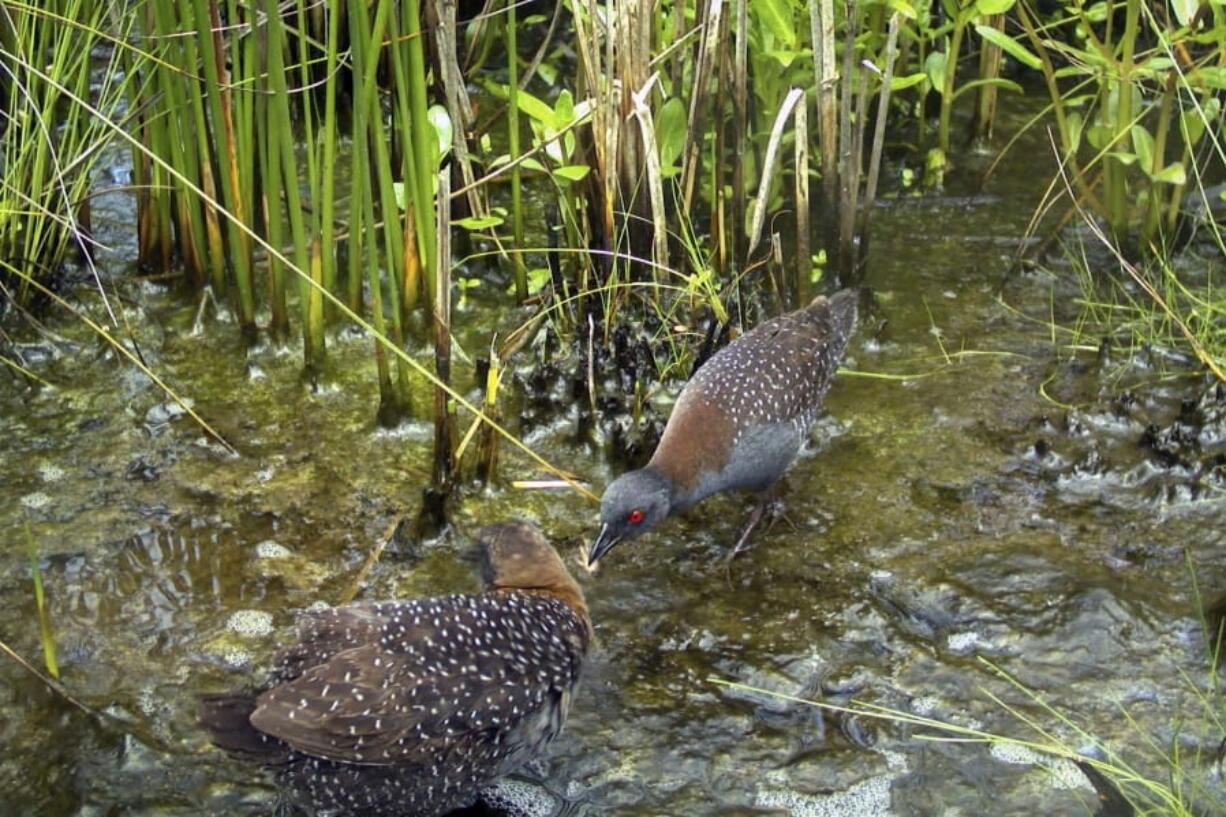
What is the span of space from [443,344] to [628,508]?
78 centimetres

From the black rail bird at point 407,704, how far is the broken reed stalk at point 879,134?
2.34 meters

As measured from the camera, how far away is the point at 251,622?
14.5 feet

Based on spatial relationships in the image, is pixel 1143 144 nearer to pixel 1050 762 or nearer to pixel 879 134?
pixel 879 134

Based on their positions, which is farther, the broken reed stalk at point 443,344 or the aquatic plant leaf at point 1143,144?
the aquatic plant leaf at point 1143,144

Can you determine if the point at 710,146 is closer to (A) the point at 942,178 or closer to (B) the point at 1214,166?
(A) the point at 942,178

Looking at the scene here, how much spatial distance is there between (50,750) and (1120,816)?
8.65 ft

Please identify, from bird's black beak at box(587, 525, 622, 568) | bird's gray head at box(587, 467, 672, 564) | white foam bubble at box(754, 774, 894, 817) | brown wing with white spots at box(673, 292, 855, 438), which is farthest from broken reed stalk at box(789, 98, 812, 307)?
white foam bubble at box(754, 774, 894, 817)

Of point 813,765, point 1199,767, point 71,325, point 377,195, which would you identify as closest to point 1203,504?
point 1199,767

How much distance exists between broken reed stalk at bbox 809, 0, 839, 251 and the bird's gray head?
161 cm

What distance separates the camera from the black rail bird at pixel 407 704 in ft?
11.4

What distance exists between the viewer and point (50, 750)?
3938 mm

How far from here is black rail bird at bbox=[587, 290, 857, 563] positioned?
4.46 metres

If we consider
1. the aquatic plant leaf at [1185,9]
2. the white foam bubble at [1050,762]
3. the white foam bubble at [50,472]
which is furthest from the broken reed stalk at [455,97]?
the white foam bubble at [1050,762]

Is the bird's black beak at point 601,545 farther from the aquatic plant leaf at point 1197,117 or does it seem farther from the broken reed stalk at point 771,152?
the aquatic plant leaf at point 1197,117
